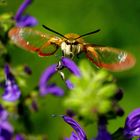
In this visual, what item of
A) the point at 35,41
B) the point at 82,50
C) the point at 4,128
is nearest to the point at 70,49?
the point at 82,50

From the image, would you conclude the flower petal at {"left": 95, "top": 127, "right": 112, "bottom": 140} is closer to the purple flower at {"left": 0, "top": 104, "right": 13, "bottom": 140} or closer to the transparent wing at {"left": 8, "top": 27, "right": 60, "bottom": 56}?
the transparent wing at {"left": 8, "top": 27, "right": 60, "bottom": 56}

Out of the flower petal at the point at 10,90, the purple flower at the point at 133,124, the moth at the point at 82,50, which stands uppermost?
the moth at the point at 82,50

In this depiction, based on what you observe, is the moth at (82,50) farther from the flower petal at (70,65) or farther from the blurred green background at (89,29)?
the blurred green background at (89,29)

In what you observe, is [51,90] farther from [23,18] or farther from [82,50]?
[82,50]

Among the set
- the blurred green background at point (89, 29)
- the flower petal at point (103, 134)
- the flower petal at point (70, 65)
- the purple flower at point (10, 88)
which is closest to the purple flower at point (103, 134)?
the flower petal at point (103, 134)

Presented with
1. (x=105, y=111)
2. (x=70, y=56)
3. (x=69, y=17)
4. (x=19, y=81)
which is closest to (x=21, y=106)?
(x=19, y=81)

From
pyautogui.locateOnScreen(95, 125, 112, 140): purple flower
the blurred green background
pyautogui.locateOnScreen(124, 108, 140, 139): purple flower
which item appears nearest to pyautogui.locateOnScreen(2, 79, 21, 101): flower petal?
pyautogui.locateOnScreen(124, 108, 140, 139): purple flower
